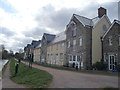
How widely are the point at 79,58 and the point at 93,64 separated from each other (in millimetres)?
3134

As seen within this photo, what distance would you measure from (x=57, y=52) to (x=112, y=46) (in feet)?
54.7

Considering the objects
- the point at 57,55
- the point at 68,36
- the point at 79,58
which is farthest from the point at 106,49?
the point at 57,55

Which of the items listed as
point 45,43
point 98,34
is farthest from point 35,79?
point 45,43

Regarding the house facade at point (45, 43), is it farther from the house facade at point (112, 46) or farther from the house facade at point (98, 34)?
the house facade at point (112, 46)

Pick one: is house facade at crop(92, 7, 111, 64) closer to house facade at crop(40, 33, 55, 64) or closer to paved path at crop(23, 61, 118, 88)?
paved path at crop(23, 61, 118, 88)

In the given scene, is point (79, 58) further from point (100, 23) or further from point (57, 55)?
point (57, 55)

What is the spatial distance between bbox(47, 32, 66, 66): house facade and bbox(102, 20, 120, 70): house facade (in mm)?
10808

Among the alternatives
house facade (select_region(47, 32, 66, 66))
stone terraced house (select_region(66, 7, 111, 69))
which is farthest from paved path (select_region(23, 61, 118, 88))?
house facade (select_region(47, 32, 66, 66))

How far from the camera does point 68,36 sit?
30.0 m

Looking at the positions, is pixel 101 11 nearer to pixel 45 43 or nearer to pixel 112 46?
pixel 112 46

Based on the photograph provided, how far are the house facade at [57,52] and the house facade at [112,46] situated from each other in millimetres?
10808

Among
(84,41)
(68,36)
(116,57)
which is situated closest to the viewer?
(116,57)

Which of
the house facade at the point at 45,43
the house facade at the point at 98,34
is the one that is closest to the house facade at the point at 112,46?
the house facade at the point at 98,34

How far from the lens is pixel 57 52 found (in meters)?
35.8
